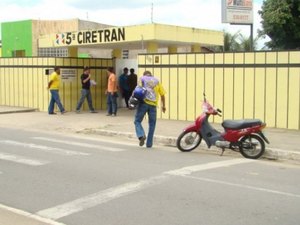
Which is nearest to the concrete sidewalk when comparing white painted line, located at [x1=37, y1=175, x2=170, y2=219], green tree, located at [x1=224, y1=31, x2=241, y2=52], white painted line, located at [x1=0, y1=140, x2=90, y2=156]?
white painted line, located at [x1=0, y1=140, x2=90, y2=156]

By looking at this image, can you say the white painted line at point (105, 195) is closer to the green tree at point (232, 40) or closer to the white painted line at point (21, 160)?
Result: the white painted line at point (21, 160)

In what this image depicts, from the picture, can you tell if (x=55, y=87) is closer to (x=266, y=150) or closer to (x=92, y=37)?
(x=92, y=37)

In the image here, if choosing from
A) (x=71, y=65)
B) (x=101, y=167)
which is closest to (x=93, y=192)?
(x=101, y=167)

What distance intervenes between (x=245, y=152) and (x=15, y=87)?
13282mm

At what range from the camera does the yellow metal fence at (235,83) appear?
1354 centimetres

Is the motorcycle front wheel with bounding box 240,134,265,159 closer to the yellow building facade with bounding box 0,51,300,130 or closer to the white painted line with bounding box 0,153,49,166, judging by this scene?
the yellow building facade with bounding box 0,51,300,130

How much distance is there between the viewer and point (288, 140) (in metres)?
11.9

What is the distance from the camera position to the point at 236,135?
10.4 metres

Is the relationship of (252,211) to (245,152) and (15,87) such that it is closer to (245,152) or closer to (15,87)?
(245,152)

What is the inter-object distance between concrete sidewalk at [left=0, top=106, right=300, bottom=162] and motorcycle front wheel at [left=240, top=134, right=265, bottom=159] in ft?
1.11

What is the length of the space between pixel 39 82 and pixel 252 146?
11.6 meters

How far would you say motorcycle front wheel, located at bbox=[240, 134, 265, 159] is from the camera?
10406 millimetres

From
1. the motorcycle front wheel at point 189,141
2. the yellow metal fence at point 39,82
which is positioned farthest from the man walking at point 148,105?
the yellow metal fence at point 39,82

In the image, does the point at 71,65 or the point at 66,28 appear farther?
the point at 66,28
